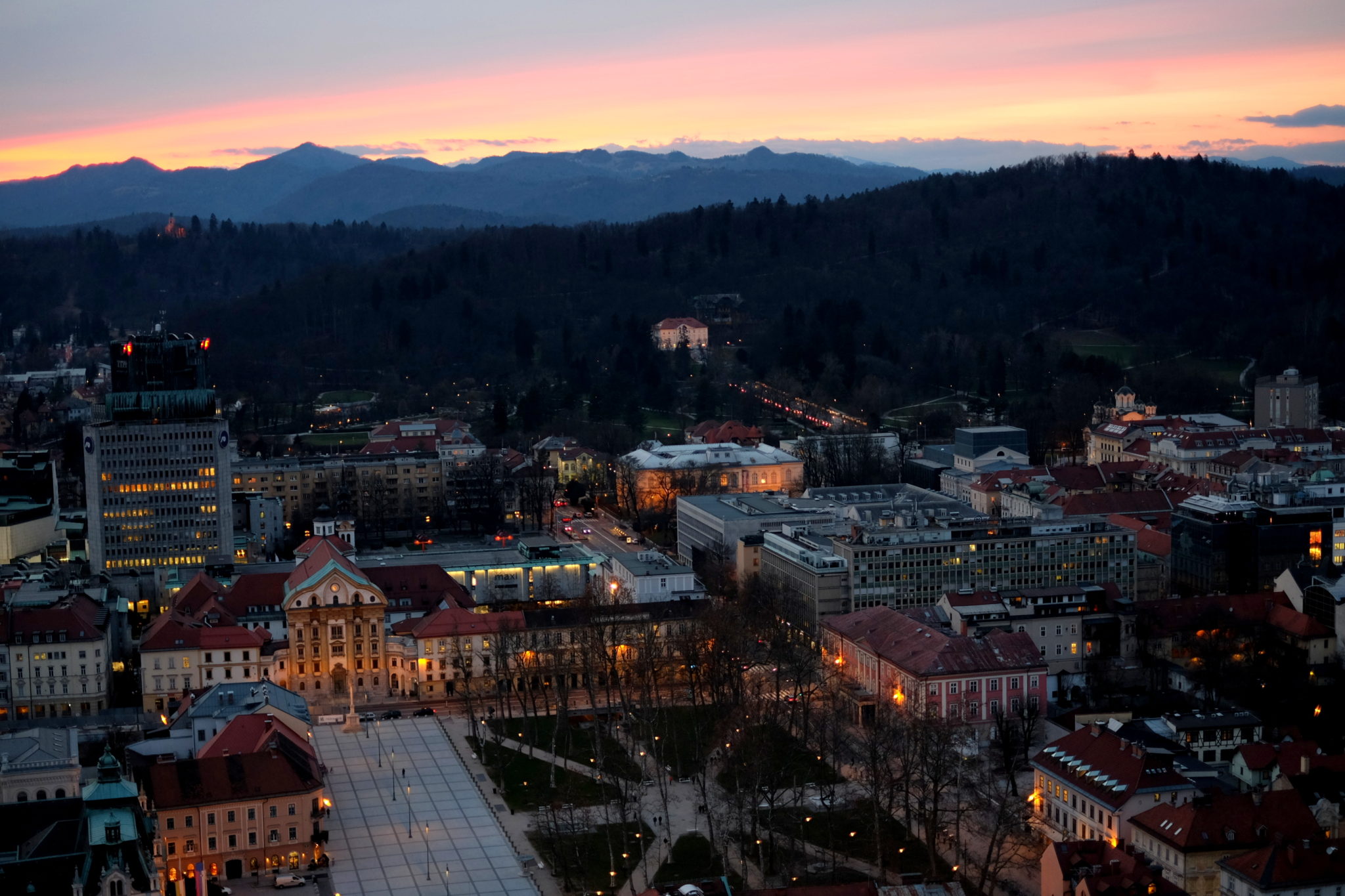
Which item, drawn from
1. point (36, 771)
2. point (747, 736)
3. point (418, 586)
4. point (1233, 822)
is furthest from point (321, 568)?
point (1233, 822)

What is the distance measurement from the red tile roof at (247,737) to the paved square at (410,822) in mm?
3292

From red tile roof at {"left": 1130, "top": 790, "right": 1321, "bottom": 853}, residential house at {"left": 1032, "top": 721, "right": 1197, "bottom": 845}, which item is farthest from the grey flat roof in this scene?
red tile roof at {"left": 1130, "top": 790, "right": 1321, "bottom": 853}

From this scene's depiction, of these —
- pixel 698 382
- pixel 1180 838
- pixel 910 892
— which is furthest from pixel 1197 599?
pixel 698 382

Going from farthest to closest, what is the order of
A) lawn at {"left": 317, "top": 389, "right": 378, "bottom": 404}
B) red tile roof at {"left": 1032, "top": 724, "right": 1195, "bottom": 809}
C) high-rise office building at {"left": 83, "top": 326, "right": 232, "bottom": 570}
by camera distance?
lawn at {"left": 317, "top": 389, "right": 378, "bottom": 404}, high-rise office building at {"left": 83, "top": 326, "right": 232, "bottom": 570}, red tile roof at {"left": 1032, "top": 724, "right": 1195, "bottom": 809}

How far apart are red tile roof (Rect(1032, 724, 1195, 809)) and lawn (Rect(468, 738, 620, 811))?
15472 millimetres

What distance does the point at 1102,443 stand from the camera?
13012 centimetres

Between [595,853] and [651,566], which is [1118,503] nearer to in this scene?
[651,566]

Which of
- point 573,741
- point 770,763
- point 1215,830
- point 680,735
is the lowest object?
point 573,741

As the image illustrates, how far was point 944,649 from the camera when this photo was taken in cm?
6900

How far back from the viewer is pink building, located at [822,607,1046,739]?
223 ft

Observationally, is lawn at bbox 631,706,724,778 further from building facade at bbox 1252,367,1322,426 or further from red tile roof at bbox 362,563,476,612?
building facade at bbox 1252,367,1322,426

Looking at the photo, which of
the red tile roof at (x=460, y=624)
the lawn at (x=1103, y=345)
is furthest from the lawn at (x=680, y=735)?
the lawn at (x=1103, y=345)

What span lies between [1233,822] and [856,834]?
1273 cm

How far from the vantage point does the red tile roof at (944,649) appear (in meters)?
68.5
